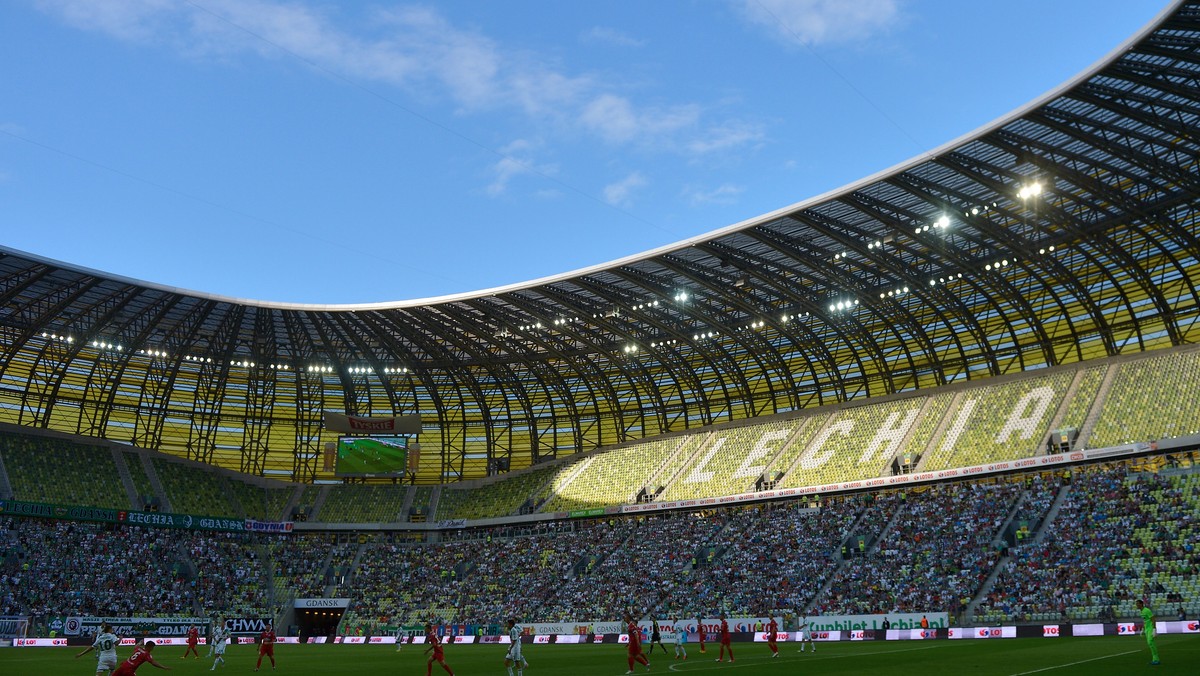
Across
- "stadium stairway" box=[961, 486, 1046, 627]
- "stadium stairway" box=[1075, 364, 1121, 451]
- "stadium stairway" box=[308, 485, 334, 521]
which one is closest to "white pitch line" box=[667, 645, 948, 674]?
"stadium stairway" box=[961, 486, 1046, 627]

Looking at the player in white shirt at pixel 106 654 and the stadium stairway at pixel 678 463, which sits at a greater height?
the stadium stairway at pixel 678 463

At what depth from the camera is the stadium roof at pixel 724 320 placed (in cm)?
4444

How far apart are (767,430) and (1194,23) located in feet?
156

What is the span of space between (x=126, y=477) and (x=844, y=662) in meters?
67.6

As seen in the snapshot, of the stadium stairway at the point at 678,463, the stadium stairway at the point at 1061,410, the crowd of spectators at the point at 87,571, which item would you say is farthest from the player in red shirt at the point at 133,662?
the stadium stairway at the point at 678,463

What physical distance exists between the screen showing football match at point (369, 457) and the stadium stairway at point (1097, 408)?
52352 millimetres

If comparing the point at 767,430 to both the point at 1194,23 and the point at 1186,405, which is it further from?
the point at 1194,23

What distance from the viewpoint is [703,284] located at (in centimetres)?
5891

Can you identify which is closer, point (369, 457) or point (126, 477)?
point (126, 477)

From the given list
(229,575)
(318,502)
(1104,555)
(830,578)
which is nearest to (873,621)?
(830,578)

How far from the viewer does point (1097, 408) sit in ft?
189

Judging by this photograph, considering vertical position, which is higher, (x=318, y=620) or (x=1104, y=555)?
(x=1104, y=555)

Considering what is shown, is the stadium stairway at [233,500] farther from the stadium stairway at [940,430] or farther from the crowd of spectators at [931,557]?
the stadium stairway at [940,430]

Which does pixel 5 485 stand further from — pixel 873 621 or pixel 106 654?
pixel 873 621
